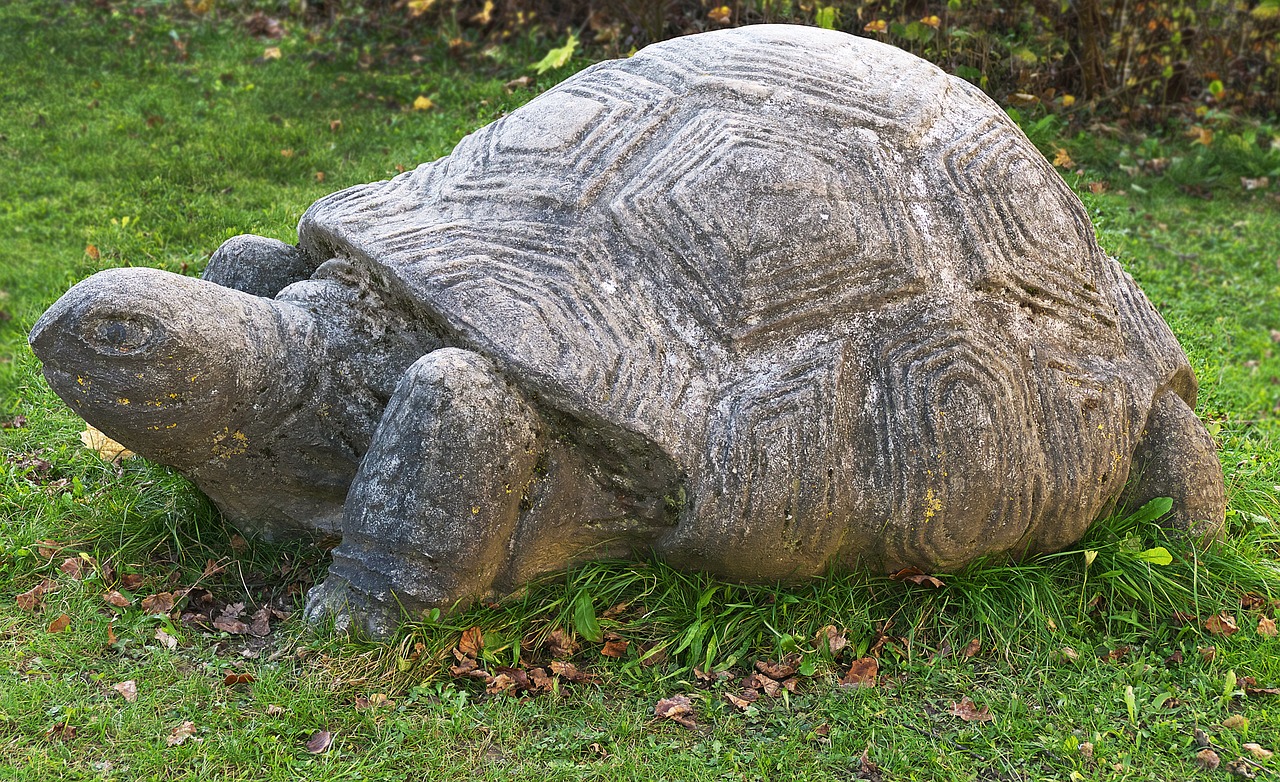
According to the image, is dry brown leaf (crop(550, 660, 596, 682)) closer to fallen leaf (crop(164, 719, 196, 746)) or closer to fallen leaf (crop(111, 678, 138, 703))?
fallen leaf (crop(164, 719, 196, 746))

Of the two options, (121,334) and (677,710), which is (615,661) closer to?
(677,710)

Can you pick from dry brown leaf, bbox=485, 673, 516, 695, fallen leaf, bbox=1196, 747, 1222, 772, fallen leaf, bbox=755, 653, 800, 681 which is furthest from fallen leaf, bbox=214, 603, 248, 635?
fallen leaf, bbox=1196, 747, 1222, 772

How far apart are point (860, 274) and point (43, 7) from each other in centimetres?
845

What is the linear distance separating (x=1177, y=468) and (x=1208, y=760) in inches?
37.9

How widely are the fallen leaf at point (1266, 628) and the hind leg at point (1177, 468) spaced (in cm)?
31

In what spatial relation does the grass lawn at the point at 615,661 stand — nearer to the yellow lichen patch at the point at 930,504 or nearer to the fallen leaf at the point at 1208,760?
the fallen leaf at the point at 1208,760

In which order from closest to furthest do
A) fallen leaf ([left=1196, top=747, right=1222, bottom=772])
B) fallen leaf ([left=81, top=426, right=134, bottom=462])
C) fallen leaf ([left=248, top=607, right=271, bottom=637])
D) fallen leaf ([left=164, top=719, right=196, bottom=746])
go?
fallen leaf ([left=164, top=719, right=196, bottom=746]) < fallen leaf ([left=1196, top=747, right=1222, bottom=772]) < fallen leaf ([left=248, top=607, right=271, bottom=637]) < fallen leaf ([left=81, top=426, right=134, bottom=462])

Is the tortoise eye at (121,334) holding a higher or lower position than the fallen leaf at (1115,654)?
higher

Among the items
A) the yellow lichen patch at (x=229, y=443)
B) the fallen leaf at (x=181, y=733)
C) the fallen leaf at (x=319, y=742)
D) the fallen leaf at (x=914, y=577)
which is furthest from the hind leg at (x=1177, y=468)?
the fallen leaf at (x=181, y=733)

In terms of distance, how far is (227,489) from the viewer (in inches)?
140

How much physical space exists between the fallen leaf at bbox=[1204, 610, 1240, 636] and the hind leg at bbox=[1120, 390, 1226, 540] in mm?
287

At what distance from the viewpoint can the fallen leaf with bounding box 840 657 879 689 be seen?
3383mm

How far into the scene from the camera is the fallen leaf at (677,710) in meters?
3.22

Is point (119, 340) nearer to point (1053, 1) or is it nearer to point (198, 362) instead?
point (198, 362)
